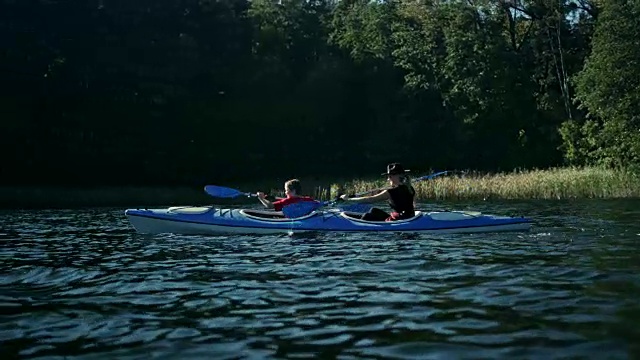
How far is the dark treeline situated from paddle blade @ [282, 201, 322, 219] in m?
24.9

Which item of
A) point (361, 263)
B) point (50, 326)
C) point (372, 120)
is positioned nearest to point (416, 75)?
point (372, 120)

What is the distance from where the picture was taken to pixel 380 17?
49.8m

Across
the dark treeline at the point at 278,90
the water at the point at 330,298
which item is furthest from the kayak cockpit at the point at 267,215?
the dark treeline at the point at 278,90

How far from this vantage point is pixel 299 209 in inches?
533

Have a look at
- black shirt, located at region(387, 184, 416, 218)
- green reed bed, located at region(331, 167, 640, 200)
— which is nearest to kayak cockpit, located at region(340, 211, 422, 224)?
black shirt, located at region(387, 184, 416, 218)

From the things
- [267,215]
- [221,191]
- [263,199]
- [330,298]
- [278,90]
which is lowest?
[330,298]

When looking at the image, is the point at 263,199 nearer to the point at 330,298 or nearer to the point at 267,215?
the point at 267,215

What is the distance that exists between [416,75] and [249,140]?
11092 millimetres

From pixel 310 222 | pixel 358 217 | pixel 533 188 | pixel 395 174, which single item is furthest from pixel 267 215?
pixel 533 188

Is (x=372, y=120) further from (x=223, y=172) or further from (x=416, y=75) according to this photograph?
(x=223, y=172)

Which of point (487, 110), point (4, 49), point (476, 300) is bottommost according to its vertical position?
point (476, 300)

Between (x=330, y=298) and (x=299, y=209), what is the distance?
21.4ft

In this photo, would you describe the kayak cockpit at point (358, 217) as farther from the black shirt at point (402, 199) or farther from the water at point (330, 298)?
the water at point (330, 298)

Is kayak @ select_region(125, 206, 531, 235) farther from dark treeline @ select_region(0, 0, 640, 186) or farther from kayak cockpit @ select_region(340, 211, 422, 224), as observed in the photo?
dark treeline @ select_region(0, 0, 640, 186)
